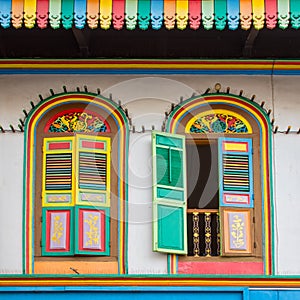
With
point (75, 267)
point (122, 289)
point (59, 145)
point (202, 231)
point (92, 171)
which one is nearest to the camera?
point (122, 289)

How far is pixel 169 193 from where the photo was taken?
44.5 feet

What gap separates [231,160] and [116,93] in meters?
1.43

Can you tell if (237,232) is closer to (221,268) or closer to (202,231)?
(221,268)

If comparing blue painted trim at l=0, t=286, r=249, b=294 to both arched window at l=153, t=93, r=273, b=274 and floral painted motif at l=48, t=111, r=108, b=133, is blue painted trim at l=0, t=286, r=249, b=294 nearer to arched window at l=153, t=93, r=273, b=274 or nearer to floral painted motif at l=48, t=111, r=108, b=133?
arched window at l=153, t=93, r=273, b=274

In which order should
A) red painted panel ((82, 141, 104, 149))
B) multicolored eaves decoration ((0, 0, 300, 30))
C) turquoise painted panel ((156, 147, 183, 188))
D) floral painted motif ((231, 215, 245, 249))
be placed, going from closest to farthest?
multicolored eaves decoration ((0, 0, 300, 30)) < floral painted motif ((231, 215, 245, 249)) < turquoise painted panel ((156, 147, 183, 188)) < red painted panel ((82, 141, 104, 149))

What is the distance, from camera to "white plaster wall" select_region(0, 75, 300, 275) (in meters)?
13.5

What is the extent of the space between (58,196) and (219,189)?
5.54 feet

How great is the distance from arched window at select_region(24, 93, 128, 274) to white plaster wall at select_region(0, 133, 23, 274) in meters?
0.09

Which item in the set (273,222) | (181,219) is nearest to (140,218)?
(181,219)

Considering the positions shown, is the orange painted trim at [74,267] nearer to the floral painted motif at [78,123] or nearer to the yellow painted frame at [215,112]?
the floral painted motif at [78,123]

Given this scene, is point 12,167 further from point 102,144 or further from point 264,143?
point 264,143

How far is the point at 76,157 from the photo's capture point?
44.8 feet

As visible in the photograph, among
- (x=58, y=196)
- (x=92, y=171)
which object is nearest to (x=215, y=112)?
(x=92, y=171)

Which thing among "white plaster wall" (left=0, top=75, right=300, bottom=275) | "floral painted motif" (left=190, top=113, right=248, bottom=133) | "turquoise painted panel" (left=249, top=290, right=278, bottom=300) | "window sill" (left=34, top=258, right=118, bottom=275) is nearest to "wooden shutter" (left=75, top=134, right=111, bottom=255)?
"window sill" (left=34, top=258, right=118, bottom=275)
